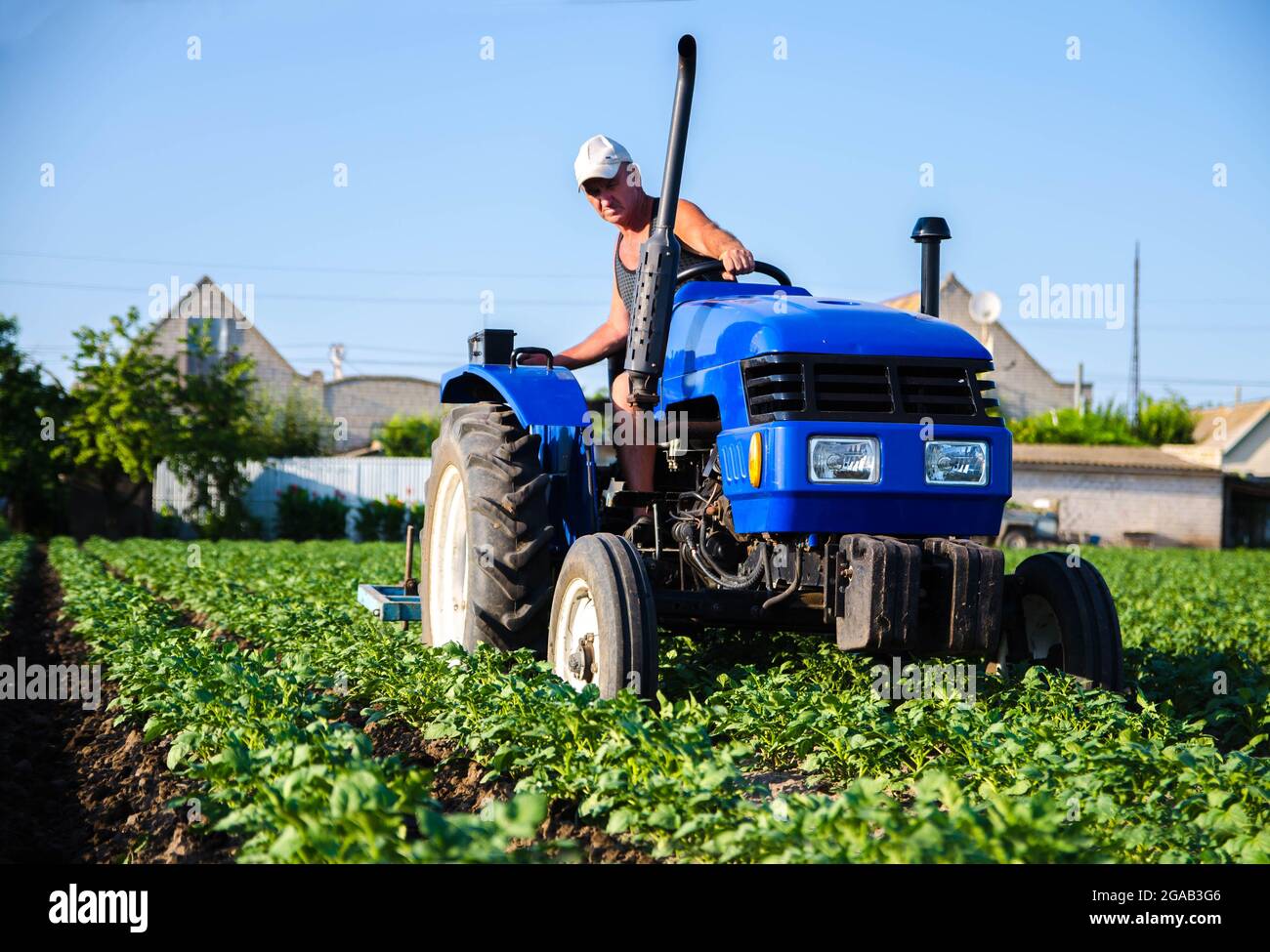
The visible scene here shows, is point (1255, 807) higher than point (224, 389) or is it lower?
lower

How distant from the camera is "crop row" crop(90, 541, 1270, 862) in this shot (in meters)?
2.98

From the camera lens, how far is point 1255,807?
12.5 ft

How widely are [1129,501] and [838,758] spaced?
39361 millimetres

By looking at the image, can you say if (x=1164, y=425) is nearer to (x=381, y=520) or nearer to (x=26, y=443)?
(x=381, y=520)

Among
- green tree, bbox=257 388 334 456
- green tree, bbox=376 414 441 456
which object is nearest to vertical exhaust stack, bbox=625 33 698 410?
green tree, bbox=257 388 334 456

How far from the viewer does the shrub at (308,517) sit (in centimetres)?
3334

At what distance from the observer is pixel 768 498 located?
4648mm

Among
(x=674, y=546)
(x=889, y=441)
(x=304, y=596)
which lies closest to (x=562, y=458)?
(x=674, y=546)

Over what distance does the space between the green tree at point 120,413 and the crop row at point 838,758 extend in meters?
26.2

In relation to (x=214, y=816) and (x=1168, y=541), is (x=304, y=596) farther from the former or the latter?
(x=1168, y=541)

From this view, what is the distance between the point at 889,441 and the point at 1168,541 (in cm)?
4046

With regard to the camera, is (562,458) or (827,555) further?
(562,458)

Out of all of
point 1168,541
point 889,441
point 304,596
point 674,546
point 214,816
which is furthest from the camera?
point 1168,541
